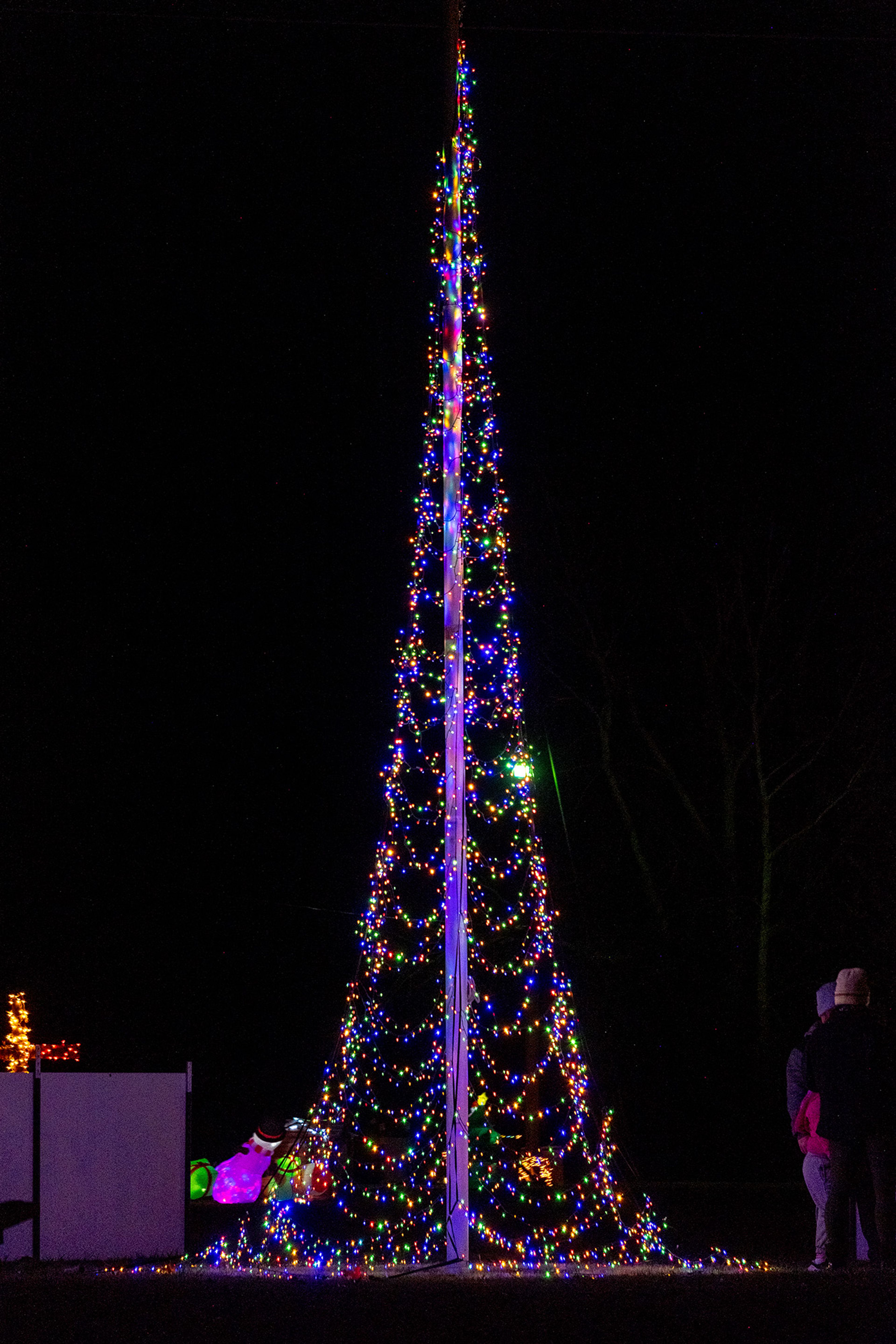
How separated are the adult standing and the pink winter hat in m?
0.11

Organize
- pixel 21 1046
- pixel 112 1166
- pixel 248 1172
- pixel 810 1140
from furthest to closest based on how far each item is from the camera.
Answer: pixel 21 1046, pixel 248 1172, pixel 112 1166, pixel 810 1140

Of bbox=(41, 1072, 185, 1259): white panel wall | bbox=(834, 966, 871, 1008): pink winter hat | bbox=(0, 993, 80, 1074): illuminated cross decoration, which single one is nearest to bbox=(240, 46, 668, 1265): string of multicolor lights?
bbox=(41, 1072, 185, 1259): white panel wall

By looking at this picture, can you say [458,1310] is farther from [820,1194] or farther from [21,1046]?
[21,1046]

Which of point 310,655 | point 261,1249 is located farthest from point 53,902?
point 261,1249

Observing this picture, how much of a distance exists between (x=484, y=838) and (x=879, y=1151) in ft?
24.5

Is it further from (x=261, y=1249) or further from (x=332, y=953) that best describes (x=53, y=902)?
(x=261, y=1249)

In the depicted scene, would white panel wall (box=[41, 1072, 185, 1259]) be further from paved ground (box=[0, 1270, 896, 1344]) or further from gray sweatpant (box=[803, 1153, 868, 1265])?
gray sweatpant (box=[803, 1153, 868, 1265])

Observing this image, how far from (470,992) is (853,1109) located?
7.19 feet

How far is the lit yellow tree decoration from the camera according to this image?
17469mm

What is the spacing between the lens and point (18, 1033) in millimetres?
19250

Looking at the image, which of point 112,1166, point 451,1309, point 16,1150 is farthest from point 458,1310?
point 16,1150

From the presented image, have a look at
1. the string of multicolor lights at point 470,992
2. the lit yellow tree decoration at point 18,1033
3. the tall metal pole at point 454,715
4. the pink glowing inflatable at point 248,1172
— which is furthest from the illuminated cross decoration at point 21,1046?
the tall metal pole at point 454,715

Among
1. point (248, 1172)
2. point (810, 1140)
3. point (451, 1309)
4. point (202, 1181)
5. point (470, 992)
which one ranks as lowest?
point (202, 1181)

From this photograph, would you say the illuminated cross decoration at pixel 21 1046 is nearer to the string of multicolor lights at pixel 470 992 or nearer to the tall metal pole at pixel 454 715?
the string of multicolor lights at pixel 470 992
